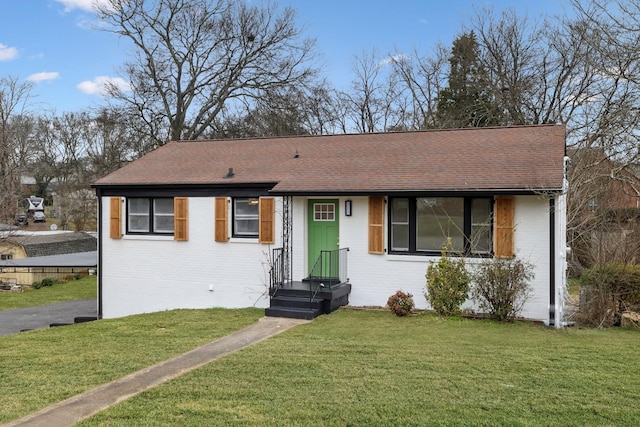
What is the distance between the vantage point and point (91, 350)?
26.9ft

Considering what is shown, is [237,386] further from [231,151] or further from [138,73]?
[138,73]

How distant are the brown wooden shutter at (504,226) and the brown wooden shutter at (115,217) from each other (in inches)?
393

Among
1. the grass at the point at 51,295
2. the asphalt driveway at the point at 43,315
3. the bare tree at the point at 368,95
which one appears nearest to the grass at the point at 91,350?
the asphalt driveway at the point at 43,315

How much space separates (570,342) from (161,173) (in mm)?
11083

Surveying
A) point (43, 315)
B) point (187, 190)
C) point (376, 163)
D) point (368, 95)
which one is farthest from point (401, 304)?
point (368, 95)

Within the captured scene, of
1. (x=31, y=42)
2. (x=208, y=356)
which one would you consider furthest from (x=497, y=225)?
(x=31, y=42)

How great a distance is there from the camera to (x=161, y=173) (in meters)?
14.6

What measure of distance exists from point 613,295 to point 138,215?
1208 centimetres

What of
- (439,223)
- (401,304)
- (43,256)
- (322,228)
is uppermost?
(439,223)

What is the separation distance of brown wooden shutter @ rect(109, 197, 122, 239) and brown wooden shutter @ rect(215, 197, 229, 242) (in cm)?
309

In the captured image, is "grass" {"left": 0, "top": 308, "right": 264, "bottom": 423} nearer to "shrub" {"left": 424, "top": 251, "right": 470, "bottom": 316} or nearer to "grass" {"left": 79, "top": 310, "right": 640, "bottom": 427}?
"grass" {"left": 79, "top": 310, "right": 640, "bottom": 427}

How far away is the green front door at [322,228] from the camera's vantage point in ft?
41.1

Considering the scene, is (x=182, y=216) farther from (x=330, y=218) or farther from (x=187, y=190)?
(x=330, y=218)

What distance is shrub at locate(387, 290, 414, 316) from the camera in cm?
1100
